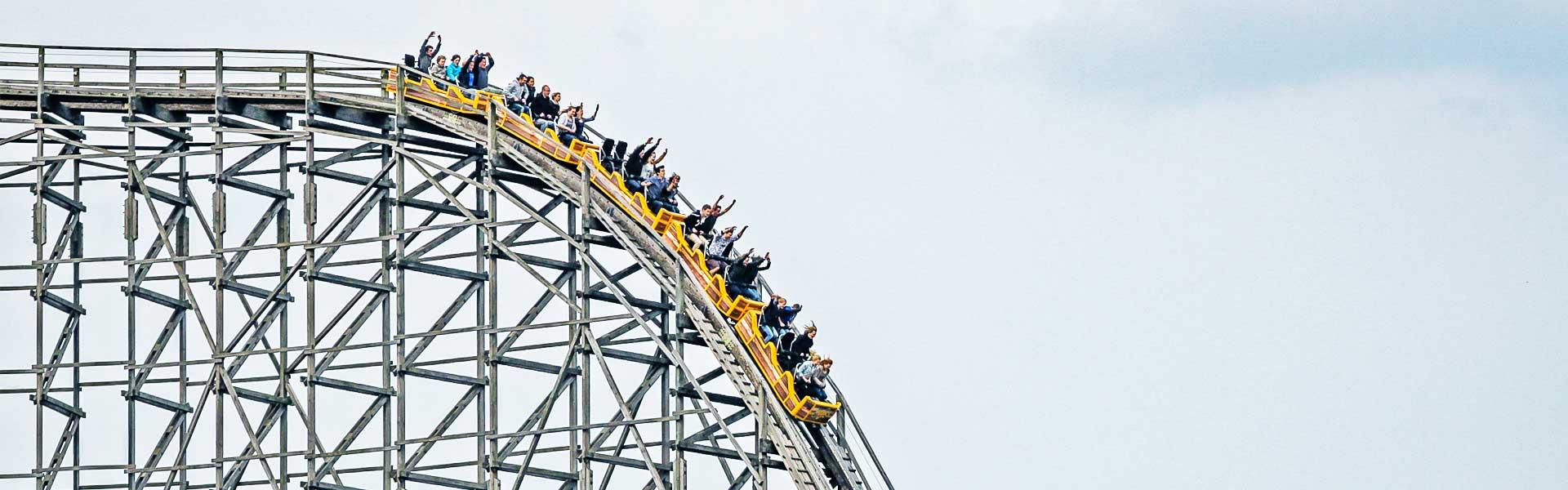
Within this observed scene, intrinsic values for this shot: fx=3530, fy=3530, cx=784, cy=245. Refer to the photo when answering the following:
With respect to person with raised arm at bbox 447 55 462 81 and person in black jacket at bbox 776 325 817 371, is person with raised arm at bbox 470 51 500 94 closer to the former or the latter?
person with raised arm at bbox 447 55 462 81

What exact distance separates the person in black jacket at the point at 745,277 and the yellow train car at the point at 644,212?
9 centimetres

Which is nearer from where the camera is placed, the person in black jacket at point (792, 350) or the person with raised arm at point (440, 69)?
the person in black jacket at point (792, 350)

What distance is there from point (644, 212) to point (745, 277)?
1311 mm

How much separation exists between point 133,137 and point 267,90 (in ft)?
4.78

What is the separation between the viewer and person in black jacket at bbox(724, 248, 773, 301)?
112ft

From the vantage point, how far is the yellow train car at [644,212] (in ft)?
110

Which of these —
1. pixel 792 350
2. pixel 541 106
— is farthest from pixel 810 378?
pixel 541 106

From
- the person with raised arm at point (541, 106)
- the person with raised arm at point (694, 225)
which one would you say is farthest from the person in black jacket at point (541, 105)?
the person with raised arm at point (694, 225)

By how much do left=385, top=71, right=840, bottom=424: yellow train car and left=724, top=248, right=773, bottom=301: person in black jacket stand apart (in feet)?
0.29

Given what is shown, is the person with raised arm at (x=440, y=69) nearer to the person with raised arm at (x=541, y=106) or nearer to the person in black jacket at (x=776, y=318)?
the person with raised arm at (x=541, y=106)

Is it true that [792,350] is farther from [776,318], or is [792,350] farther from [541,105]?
[541,105]

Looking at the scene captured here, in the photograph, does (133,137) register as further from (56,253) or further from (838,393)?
(838,393)

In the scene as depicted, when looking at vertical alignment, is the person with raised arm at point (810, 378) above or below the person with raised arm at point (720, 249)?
below

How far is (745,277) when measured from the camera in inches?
1353
